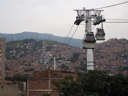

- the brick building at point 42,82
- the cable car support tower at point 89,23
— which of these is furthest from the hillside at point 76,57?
the cable car support tower at point 89,23

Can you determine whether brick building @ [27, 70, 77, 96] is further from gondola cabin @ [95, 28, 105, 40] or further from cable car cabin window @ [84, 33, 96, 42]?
gondola cabin @ [95, 28, 105, 40]

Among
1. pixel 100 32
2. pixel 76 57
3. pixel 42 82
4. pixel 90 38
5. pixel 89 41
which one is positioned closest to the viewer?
pixel 100 32

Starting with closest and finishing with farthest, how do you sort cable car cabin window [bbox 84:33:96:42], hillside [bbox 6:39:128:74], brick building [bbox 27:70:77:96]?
cable car cabin window [bbox 84:33:96:42], brick building [bbox 27:70:77:96], hillside [bbox 6:39:128:74]

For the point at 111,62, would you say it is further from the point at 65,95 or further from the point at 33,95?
the point at 65,95

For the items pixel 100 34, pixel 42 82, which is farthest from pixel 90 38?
pixel 42 82

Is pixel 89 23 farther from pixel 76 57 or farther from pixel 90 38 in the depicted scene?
pixel 76 57

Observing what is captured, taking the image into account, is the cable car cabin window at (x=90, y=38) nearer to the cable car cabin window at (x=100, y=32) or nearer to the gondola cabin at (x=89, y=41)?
the gondola cabin at (x=89, y=41)

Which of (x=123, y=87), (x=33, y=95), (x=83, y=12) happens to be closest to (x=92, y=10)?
(x=83, y=12)

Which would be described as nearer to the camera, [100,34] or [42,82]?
[100,34]

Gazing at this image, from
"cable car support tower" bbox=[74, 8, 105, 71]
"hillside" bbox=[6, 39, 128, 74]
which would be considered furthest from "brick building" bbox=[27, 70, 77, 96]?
"hillside" bbox=[6, 39, 128, 74]

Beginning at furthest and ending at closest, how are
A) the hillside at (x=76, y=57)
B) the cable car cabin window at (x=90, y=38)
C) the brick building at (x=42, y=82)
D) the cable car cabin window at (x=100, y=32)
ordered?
the hillside at (x=76, y=57)
the brick building at (x=42, y=82)
the cable car cabin window at (x=90, y=38)
the cable car cabin window at (x=100, y=32)

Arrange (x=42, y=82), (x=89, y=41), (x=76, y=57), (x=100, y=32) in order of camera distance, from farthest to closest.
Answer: (x=76, y=57), (x=42, y=82), (x=89, y=41), (x=100, y=32)
